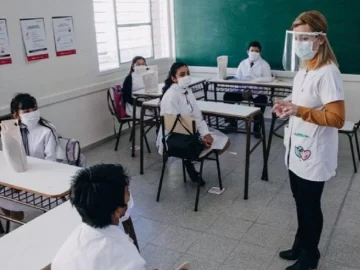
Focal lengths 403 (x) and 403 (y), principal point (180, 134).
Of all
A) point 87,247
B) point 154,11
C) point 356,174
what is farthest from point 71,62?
point 87,247

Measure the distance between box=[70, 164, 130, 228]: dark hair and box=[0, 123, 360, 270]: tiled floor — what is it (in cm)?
130

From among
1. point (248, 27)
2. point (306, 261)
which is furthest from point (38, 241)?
point (248, 27)

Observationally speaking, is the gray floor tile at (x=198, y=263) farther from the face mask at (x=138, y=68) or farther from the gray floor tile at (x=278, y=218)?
the face mask at (x=138, y=68)

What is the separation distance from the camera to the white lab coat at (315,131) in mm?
1918

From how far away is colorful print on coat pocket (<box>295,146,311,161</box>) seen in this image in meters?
2.05

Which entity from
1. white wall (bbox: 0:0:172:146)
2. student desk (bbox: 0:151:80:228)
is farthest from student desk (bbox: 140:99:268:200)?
student desk (bbox: 0:151:80:228)

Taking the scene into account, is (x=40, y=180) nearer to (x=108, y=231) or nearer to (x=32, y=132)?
(x=32, y=132)

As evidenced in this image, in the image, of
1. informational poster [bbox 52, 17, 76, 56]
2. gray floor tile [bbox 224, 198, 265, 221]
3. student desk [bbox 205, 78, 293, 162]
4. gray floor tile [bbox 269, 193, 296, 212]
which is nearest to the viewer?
gray floor tile [bbox 224, 198, 265, 221]

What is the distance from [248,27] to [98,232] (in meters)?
4.59

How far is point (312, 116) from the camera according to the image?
1918 mm

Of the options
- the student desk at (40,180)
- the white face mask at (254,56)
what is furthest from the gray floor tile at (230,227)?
the white face mask at (254,56)

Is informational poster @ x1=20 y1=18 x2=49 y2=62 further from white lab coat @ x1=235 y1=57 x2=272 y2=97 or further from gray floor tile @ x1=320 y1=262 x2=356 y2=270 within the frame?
gray floor tile @ x1=320 y1=262 x2=356 y2=270

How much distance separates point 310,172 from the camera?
2.04 m

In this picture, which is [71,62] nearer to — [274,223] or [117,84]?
[117,84]
